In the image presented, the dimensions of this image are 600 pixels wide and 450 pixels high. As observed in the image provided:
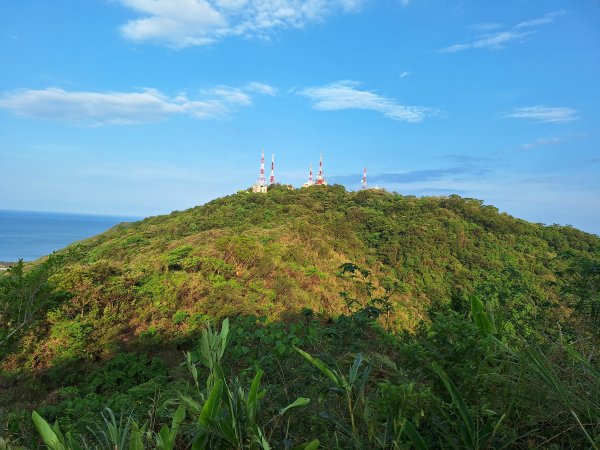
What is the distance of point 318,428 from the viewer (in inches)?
60.2

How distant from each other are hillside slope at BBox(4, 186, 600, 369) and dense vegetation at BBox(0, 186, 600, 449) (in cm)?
5

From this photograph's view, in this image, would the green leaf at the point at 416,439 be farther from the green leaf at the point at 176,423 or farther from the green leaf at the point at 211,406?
the green leaf at the point at 176,423

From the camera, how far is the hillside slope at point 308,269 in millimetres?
5802

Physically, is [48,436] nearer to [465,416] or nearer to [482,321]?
[465,416]

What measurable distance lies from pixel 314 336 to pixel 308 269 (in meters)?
8.08

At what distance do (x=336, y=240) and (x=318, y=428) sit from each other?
15521 mm

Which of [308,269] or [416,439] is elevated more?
[416,439]

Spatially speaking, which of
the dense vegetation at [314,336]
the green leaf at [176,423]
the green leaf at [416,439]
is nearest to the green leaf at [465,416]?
the dense vegetation at [314,336]

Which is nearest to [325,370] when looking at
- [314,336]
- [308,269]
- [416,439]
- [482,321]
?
[416,439]

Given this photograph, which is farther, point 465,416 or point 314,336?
point 314,336

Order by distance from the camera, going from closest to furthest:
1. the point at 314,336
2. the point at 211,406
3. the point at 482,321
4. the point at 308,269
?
the point at 211,406, the point at 482,321, the point at 314,336, the point at 308,269

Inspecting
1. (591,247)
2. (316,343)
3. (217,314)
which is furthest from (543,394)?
(591,247)

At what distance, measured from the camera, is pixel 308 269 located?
432 inches

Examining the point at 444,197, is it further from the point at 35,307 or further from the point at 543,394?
the point at 543,394
